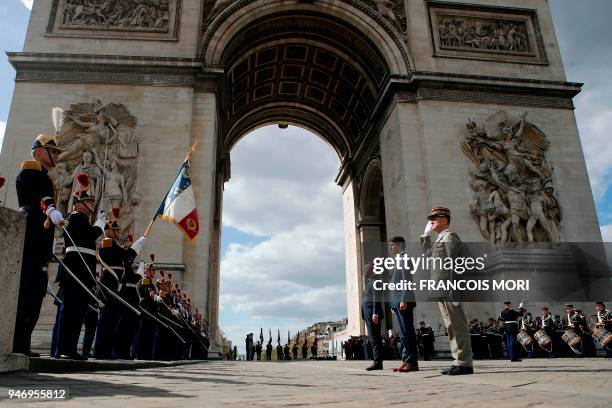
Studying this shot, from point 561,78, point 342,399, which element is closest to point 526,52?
point 561,78

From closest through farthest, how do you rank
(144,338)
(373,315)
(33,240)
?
(33,240)
(373,315)
(144,338)

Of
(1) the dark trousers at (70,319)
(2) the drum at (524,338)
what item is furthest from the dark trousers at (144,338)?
(2) the drum at (524,338)

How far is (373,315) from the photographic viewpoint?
6.40 m

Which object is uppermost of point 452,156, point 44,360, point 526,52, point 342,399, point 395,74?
point 526,52

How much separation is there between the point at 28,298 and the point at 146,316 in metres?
3.80

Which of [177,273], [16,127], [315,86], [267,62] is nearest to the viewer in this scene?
[177,273]

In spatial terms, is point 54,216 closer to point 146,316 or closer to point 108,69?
point 146,316

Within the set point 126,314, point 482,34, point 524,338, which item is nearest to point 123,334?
point 126,314

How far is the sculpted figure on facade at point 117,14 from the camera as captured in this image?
1616cm

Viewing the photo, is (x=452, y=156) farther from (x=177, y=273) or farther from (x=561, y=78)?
(x=177, y=273)

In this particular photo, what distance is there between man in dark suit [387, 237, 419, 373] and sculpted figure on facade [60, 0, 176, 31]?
13.8m

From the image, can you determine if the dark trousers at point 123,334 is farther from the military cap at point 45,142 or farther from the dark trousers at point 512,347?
the dark trousers at point 512,347

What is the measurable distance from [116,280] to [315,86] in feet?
58.9

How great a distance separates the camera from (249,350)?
28.1 metres
